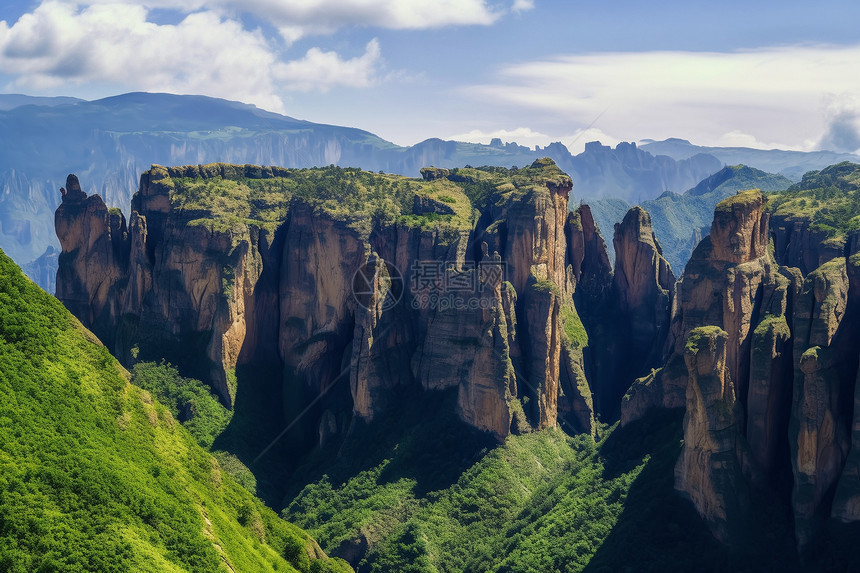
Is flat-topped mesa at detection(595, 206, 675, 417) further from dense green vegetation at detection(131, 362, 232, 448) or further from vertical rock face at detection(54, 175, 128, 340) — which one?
vertical rock face at detection(54, 175, 128, 340)

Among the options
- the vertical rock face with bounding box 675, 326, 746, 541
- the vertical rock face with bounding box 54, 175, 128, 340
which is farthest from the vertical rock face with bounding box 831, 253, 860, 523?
the vertical rock face with bounding box 54, 175, 128, 340

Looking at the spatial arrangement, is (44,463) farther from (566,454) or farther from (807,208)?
(807,208)

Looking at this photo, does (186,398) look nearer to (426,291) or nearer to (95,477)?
(426,291)

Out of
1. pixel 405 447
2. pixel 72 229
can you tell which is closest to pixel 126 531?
pixel 405 447

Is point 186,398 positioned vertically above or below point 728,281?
below

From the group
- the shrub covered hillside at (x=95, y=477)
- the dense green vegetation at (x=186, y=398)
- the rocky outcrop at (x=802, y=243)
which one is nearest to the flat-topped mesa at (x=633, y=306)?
the rocky outcrop at (x=802, y=243)

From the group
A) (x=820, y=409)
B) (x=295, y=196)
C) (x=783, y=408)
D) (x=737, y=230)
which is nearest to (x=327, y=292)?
(x=295, y=196)
